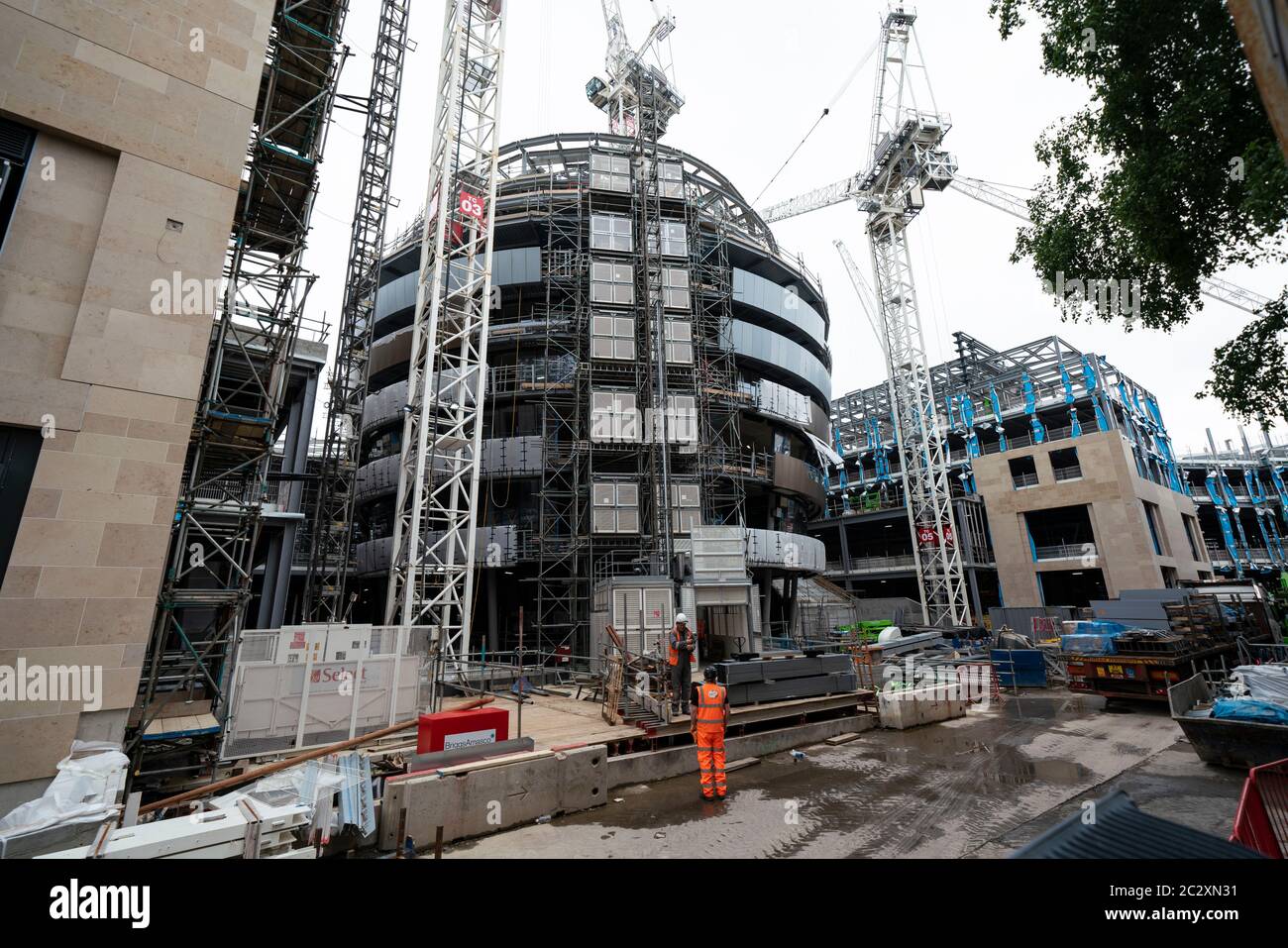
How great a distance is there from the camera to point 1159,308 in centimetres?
1141

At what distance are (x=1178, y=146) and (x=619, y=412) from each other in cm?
1876

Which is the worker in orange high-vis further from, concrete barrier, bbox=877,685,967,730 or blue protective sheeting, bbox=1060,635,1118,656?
blue protective sheeting, bbox=1060,635,1118,656

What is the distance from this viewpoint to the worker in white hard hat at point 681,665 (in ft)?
35.6

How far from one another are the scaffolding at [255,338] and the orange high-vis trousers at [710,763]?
8.82 m

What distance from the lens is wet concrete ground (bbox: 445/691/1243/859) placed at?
7074 millimetres

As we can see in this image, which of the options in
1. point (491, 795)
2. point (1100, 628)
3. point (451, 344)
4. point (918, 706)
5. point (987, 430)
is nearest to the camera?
point (491, 795)

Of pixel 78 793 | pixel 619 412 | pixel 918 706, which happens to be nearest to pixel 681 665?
pixel 918 706

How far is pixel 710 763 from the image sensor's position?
350 inches

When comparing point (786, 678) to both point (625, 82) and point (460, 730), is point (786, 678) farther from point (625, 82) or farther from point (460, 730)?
point (625, 82)

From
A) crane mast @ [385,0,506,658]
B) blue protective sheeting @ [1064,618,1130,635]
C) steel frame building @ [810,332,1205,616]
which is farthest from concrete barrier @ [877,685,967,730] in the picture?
steel frame building @ [810,332,1205,616]

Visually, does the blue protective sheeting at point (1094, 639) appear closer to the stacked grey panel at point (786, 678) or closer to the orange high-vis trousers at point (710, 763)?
the stacked grey panel at point (786, 678)

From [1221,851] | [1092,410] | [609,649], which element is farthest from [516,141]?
[1092,410]

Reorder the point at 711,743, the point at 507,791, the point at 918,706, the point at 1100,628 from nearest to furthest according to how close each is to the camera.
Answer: the point at 507,791 → the point at 711,743 → the point at 918,706 → the point at 1100,628

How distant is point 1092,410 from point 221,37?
5418cm
